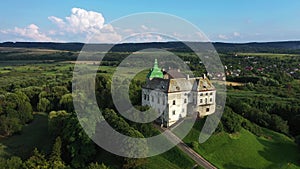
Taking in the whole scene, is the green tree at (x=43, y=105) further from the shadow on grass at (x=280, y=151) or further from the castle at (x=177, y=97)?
the shadow on grass at (x=280, y=151)

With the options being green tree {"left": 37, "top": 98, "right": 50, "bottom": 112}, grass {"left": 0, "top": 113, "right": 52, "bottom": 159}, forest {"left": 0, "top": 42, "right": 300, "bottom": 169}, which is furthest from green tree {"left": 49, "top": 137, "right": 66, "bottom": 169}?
green tree {"left": 37, "top": 98, "right": 50, "bottom": 112}

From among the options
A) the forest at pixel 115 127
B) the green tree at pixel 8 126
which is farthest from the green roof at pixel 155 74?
the green tree at pixel 8 126

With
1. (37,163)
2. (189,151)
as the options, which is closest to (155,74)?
(189,151)

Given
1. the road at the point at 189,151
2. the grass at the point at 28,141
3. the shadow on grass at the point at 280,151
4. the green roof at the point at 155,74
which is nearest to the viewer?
the road at the point at 189,151

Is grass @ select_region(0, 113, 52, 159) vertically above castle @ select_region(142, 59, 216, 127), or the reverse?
castle @ select_region(142, 59, 216, 127)

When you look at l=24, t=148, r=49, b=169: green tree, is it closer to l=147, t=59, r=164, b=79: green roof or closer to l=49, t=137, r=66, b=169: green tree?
l=49, t=137, r=66, b=169: green tree

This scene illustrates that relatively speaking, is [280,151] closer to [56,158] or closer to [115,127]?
[115,127]
